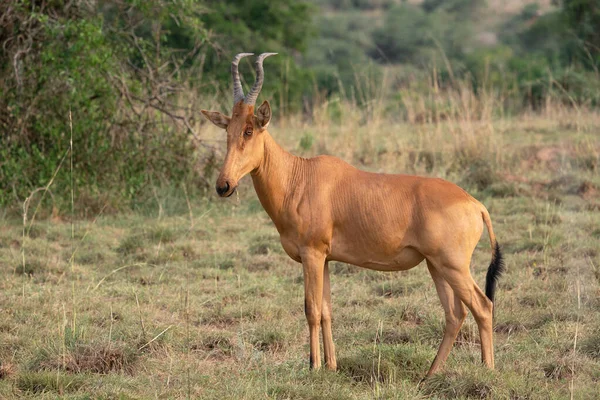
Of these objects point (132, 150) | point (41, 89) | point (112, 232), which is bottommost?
point (112, 232)

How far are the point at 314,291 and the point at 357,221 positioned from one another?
57 centimetres

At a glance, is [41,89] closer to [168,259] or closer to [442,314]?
[168,259]

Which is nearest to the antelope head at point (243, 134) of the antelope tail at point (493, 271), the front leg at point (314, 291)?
the front leg at point (314, 291)

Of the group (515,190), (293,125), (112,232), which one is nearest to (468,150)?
(515,190)

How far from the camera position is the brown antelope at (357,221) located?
5988 mm

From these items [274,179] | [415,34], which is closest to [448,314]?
[274,179]

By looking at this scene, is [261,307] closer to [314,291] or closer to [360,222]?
[314,291]

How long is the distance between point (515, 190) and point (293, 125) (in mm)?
5635

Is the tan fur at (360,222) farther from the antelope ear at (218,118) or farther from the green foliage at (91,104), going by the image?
the green foliage at (91,104)

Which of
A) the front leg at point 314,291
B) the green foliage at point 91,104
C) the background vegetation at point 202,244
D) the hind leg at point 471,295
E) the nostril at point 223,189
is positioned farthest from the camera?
the green foliage at point 91,104

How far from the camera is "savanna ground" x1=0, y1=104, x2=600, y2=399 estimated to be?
5.97m

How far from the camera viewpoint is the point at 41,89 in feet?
36.4

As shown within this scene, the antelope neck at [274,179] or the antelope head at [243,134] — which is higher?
the antelope head at [243,134]

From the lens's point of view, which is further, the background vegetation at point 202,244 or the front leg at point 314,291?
the background vegetation at point 202,244
